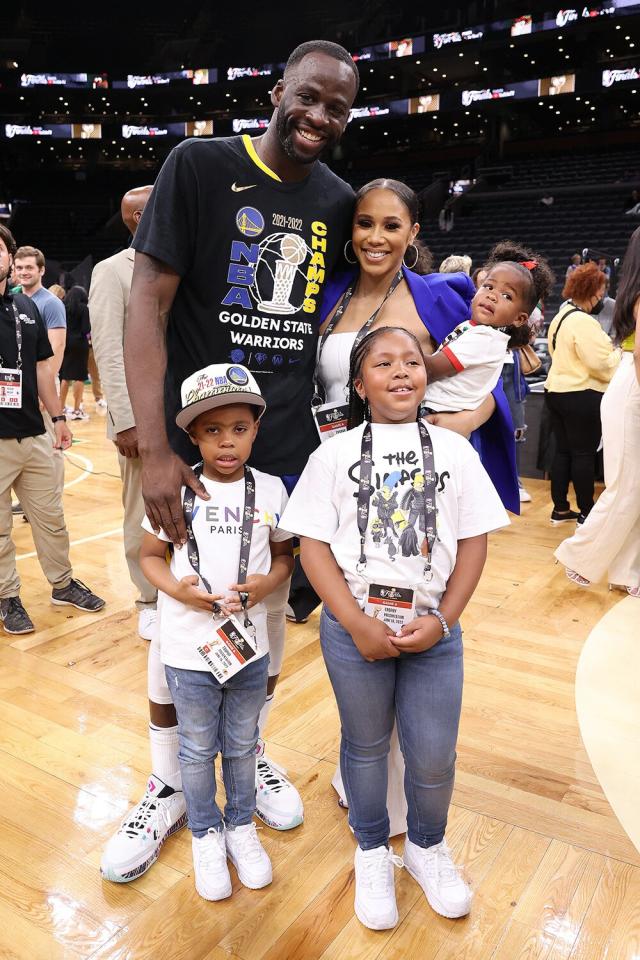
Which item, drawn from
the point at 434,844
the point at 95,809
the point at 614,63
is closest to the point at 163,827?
the point at 95,809

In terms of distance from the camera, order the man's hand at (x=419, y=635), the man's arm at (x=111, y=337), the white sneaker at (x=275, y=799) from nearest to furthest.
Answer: the man's hand at (x=419, y=635), the white sneaker at (x=275, y=799), the man's arm at (x=111, y=337)

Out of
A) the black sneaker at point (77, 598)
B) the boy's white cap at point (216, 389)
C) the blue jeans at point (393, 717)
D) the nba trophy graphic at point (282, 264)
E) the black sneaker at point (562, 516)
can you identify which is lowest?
the black sneaker at point (562, 516)

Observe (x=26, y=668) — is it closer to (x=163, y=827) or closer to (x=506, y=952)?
(x=163, y=827)

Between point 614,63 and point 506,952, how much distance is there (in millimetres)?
25158

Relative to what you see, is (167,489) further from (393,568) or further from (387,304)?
(387,304)

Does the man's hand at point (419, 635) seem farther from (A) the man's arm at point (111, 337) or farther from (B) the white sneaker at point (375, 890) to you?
(A) the man's arm at point (111, 337)

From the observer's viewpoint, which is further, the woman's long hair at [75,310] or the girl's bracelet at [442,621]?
the woman's long hair at [75,310]

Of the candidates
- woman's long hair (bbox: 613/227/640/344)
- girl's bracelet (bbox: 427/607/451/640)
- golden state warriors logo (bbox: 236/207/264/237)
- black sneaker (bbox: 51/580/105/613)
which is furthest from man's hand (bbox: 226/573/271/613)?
black sneaker (bbox: 51/580/105/613)

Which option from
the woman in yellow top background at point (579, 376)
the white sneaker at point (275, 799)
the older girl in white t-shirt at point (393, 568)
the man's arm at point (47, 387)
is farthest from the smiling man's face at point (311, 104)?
the woman in yellow top background at point (579, 376)

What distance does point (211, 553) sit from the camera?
1.51 m

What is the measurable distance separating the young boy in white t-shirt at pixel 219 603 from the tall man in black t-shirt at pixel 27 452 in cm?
172

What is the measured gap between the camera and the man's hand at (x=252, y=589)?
1489 millimetres

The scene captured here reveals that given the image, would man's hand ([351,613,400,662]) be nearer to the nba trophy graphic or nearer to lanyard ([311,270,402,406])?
lanyard ([311,270,402,406])

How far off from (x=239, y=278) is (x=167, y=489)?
479 mm
